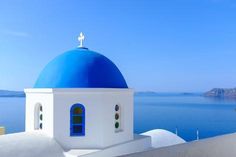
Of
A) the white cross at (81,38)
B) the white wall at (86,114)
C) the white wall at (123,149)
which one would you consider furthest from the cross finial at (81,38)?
the white wall at (123,149)

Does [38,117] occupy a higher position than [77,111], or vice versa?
[77,111]

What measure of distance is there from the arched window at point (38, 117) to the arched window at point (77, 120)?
1013 millimetres

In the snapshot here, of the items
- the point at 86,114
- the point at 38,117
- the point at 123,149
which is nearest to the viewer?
the point at 86,114

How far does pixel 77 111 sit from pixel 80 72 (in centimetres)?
98

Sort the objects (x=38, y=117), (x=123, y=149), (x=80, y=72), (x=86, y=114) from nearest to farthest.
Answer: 1. (x=86, y=114)
2. (x=80, y=72)
3. (x=123, y=149)
4. (x=38, y=117)

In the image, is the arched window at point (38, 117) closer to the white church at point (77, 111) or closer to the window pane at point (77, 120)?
the white church at point (77, 111)

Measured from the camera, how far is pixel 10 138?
543 centimetres

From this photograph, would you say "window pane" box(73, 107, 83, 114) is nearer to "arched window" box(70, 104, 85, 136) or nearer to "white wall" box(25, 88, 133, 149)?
"arched window" box(70, 104, 85, 136)

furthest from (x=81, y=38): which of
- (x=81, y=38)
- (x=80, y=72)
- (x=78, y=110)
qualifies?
(x=78, y=110)

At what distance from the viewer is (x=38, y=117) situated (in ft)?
21.5

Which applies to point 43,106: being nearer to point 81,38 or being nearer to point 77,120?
point 77,120

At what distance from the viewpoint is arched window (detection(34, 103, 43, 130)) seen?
6512 mm

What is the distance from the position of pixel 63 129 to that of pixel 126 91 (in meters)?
1.95

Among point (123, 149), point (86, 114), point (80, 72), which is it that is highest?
point (80, 72)
